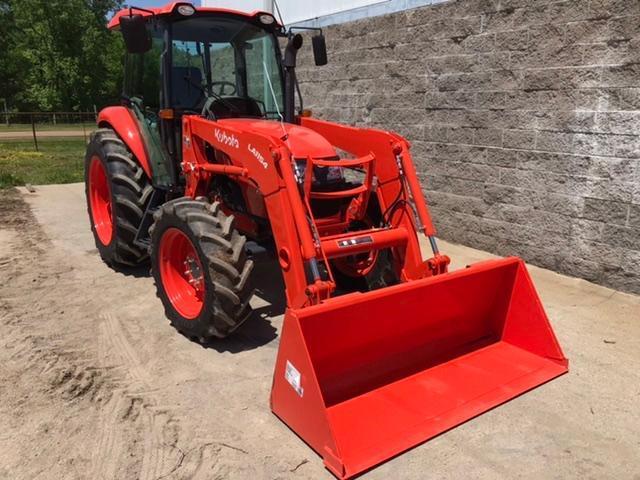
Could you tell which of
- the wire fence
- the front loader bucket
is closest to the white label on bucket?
the front loader bucket

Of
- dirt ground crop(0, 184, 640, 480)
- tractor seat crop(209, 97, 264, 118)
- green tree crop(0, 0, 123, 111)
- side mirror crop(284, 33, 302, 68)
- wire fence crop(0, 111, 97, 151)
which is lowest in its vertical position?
dirt ground crop(0, 184, 640, 480)

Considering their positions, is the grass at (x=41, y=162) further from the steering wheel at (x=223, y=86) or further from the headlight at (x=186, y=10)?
the headlight at (x=186, y=10)

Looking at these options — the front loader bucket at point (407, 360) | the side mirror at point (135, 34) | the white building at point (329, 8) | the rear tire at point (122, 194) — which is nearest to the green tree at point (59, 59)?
the white building at point (329, 8)

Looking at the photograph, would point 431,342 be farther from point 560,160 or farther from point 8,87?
point 8,87

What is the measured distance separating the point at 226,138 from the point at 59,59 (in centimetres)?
4324

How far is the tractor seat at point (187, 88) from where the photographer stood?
15.3 ft

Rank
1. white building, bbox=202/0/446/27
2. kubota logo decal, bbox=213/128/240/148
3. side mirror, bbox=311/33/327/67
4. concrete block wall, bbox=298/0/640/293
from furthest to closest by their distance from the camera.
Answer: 1. white building, bbox=202/0/446/27
2. side mirror, bbox=311/33/327/67
3. concrete block wall, bbox=298/0/640/293
4. kubota logo decal, bbox=213/128/240/148

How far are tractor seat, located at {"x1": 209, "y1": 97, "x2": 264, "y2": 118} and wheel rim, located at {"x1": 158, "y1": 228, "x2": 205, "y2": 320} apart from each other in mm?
1199

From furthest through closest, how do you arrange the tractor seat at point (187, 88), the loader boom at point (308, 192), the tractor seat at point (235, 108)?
the tractor seat at point (235, 108)
the tractor seat at point (187, 88)
the loader boom at point (308, 192)

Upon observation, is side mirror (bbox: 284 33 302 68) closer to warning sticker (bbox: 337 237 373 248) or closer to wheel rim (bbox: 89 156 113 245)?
warning sticker (bbox: 337 237 373 248)

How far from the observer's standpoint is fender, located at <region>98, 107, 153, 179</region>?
527cm

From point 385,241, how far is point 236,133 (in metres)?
1.33

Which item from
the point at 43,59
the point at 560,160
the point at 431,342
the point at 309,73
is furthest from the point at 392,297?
the point at 43,59

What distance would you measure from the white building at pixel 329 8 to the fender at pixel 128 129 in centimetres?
364
